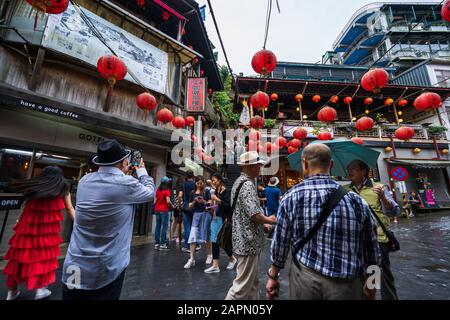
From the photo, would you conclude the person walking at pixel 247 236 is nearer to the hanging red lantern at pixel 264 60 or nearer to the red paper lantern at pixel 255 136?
the hanging red lantern at pixel 264 60

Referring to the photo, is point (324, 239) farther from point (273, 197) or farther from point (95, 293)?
point (273, 197)

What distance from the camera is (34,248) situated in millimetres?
2965

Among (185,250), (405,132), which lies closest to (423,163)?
(405,132)

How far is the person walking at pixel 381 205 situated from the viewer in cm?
252

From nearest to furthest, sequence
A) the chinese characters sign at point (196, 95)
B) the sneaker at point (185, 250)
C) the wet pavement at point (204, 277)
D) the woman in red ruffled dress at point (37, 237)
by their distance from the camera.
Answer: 1. the woman in red ruffled dress at point (37, 237)
2. the wet pavement at point (204, 277)
3. the sneaker at point (185, 250)
4. the chinese characters sign at point (196, 95)

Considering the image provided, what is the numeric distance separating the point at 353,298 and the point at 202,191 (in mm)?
4066

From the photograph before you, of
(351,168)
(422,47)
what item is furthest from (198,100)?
(422,47)

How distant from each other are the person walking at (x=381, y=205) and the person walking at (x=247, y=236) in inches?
52.1

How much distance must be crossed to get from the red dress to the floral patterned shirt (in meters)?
2.83

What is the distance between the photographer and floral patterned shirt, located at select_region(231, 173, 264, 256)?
249 centimetres

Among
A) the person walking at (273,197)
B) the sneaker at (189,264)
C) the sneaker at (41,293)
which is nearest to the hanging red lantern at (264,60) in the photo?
the person walking at (273,197)

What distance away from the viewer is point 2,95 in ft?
15.4

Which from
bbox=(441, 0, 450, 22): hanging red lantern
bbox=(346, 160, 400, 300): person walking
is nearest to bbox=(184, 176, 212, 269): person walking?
bbox=(346, 160, 400, 300): person walking

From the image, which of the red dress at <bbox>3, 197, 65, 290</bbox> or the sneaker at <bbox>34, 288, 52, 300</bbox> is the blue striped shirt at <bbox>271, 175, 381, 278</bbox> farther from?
the sneaker at <bbox>34, 288, 52, 300</bbox>
